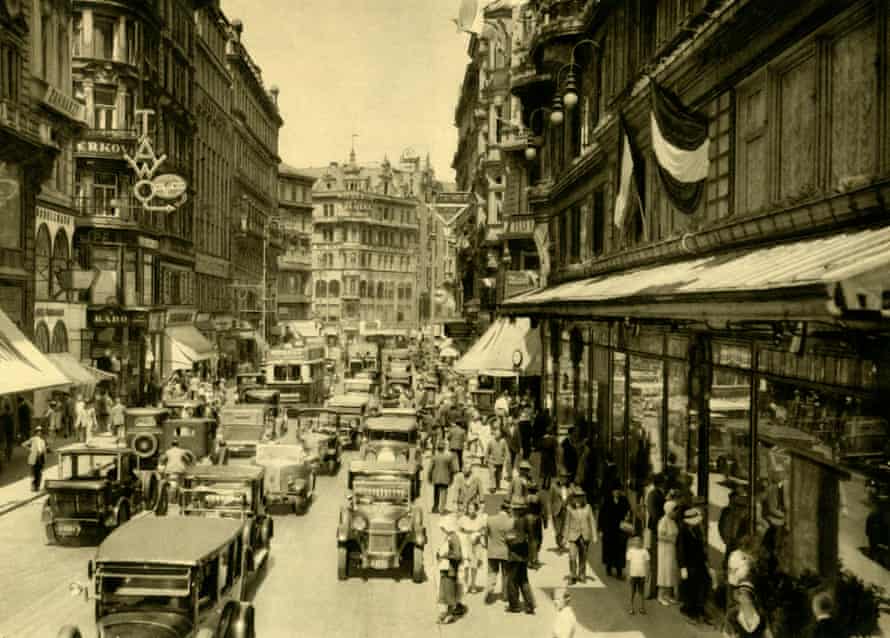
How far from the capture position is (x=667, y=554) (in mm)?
14508

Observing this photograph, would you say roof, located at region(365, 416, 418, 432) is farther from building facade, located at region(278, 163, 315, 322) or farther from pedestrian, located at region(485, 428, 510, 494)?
building facade, located at region(278, 163, 315, 322)

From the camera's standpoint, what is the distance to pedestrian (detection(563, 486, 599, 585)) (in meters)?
15.8

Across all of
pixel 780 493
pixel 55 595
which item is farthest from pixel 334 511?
pixel 780 493

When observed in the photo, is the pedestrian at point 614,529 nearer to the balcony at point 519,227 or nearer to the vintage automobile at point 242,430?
the vintage automobile at point 242,430

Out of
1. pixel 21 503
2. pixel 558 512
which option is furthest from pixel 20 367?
pixel 558 512

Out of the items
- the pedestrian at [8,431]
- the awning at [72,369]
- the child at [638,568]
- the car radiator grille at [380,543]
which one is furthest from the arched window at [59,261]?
the child at [638,568]

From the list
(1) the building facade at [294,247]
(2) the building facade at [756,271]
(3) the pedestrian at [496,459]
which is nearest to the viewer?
(2) the building facade at [756,271]

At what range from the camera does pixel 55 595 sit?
15.2 m

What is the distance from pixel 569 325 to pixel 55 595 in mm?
18136

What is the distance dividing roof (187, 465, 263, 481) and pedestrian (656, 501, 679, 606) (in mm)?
6937

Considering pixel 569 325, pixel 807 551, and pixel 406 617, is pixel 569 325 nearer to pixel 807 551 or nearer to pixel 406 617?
pixel 406 617

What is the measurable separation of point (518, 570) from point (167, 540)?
17.4 feet

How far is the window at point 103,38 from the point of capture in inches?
1921

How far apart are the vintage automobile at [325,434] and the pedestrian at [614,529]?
11050mm
